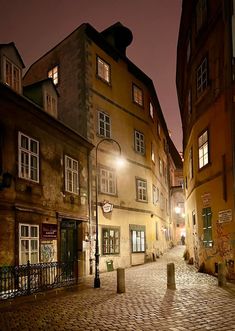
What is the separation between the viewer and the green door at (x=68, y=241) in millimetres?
18047

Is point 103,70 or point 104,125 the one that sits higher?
point 103,70

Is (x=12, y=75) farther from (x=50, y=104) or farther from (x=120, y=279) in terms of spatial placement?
(x=120, y=279)

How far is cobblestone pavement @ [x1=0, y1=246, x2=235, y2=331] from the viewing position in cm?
864

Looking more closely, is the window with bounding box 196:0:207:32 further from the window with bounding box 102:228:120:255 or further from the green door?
the window with bounding box 102:228:120:255

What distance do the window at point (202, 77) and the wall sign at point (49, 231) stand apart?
9584 mm

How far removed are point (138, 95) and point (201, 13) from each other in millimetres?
10072

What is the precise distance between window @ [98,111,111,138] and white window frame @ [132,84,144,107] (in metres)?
4.75

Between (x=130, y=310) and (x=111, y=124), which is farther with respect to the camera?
(x=111, y=124)

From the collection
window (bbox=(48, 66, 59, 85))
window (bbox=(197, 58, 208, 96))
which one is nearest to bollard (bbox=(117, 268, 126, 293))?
window (bbox=(197, 58, 208, 96))

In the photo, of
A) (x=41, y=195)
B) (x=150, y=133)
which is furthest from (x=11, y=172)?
(x=150, y=133)

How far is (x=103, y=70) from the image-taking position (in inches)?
967

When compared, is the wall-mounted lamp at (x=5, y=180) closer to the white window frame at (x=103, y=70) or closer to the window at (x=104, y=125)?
the window at (x=104, y=125)

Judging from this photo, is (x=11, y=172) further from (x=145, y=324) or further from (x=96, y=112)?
(x=96, y=112)

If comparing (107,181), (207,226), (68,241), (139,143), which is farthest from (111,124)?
(207,226)
